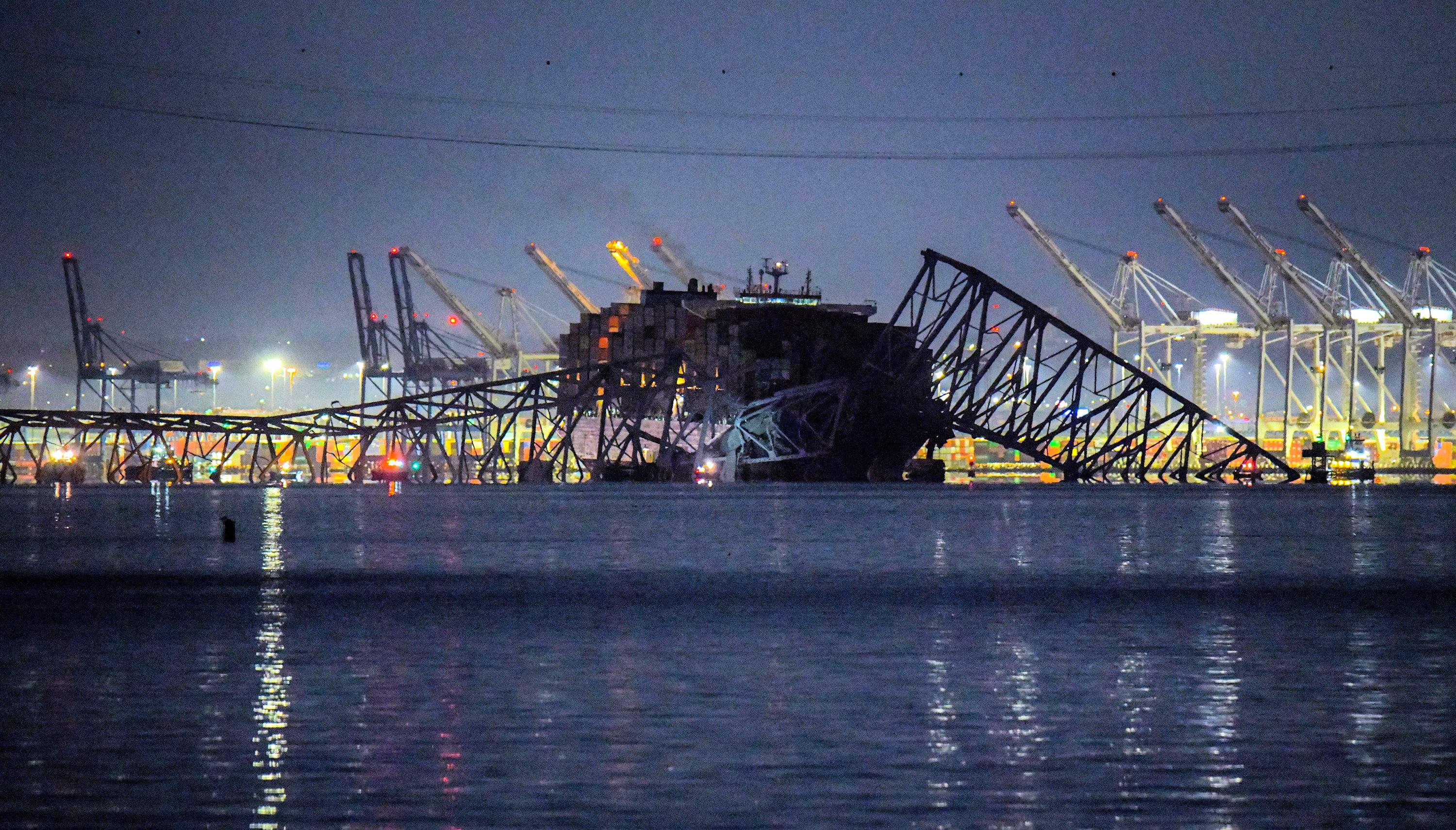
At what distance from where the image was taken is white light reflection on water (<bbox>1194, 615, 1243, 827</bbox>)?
7.15m

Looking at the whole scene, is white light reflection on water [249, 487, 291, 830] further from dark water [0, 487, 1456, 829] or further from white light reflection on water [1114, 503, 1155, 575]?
white light reflection on water [1114, 503, 1155, 575]

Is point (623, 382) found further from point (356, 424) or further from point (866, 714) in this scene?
point (866, 714)

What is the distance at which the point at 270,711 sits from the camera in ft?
31.1

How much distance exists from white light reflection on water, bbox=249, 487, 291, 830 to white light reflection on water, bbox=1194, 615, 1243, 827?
157 inches

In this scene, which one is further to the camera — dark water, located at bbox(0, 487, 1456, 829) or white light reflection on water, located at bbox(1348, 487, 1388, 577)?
white light reflection on water, located at bbox(1348, 487, 1388, 577)

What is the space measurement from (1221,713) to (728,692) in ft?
9.79

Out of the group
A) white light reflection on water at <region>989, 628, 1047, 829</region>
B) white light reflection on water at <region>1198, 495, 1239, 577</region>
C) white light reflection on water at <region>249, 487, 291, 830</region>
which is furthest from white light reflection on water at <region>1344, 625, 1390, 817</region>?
white light reflection on water at <region>1198, 495, 1239, 577</region>

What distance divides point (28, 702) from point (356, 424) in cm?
11137

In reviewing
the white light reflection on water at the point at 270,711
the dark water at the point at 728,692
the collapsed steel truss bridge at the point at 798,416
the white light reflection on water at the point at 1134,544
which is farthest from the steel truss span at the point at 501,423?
the white light reflection on water at the point at 270,711

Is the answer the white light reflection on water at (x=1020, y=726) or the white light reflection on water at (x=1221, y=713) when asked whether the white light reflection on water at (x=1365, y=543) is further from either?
the white light reflection on water at (x=1020, y=726)

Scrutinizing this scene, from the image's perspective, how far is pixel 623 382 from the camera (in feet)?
382

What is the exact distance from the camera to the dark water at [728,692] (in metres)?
6.98

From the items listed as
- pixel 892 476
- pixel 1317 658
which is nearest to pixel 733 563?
pixel 1317 658

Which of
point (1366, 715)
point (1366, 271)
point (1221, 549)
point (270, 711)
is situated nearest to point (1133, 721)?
point (1366, 715)
